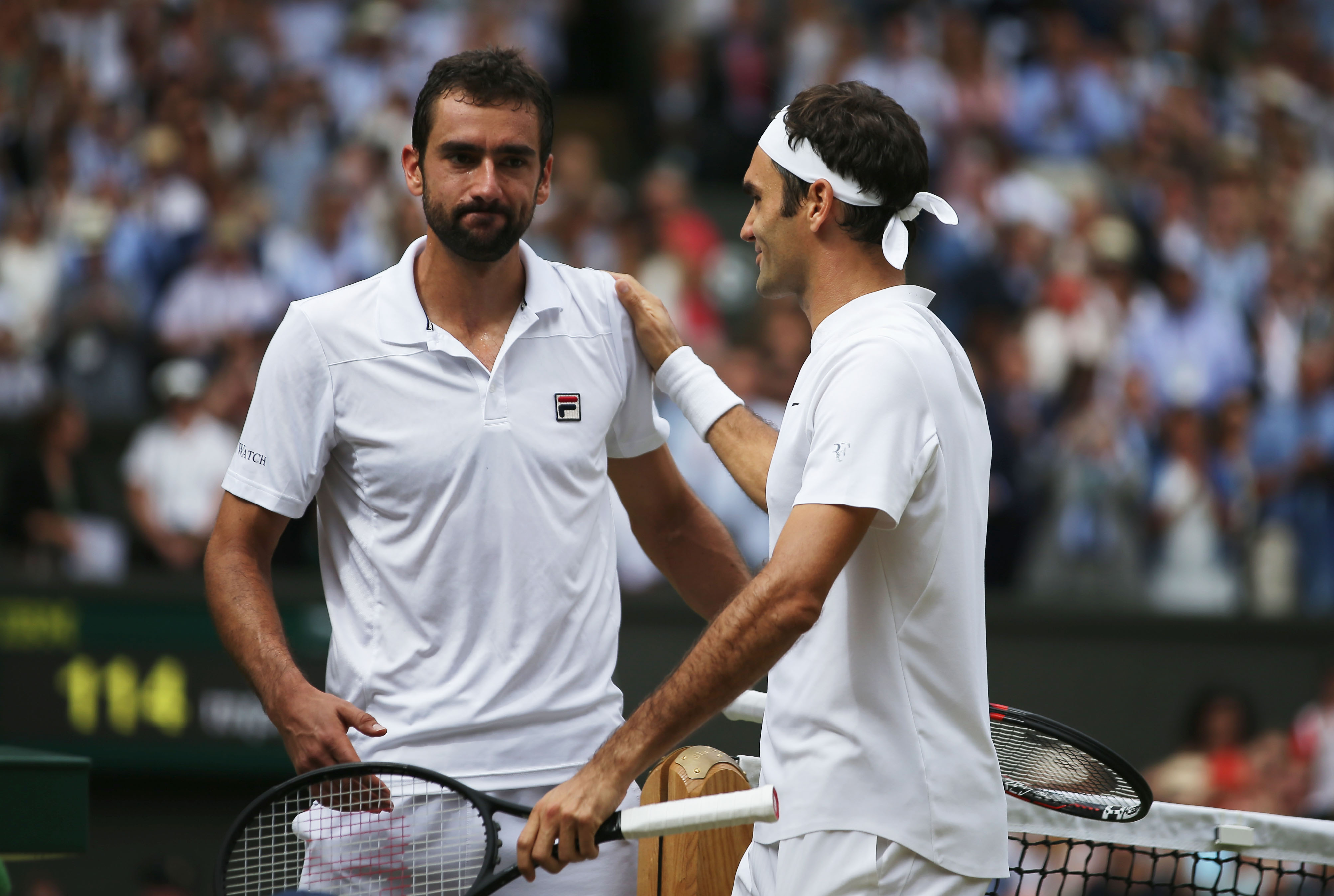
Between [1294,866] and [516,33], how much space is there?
8.07 m

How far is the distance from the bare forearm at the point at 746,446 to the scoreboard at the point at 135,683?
4.59 metres

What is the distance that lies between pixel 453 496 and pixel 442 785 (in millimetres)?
543

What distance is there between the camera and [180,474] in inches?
318

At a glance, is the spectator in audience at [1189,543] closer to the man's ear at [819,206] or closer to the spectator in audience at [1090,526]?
the spectator in audience at [1090,526]

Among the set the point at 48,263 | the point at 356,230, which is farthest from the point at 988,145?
the point at 48,263

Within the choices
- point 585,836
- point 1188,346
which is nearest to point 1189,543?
point 1188,346

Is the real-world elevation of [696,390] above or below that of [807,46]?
below

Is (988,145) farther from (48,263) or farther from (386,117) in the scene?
(48,263)

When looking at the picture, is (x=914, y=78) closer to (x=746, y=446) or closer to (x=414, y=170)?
(x=746, y=446)

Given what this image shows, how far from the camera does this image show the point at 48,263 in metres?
9.28

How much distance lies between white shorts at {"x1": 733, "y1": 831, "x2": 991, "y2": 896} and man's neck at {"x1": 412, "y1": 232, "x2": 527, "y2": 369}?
3.64ft

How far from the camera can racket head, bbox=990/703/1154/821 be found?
2975mm

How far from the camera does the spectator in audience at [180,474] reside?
8039 millimetres

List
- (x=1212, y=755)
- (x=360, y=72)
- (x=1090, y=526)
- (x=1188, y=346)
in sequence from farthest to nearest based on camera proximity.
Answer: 1. (x=360, y=72)
2. (x=1188, y=346)
3. (x=1090, y=526)
4. (x=1212, y=755)
